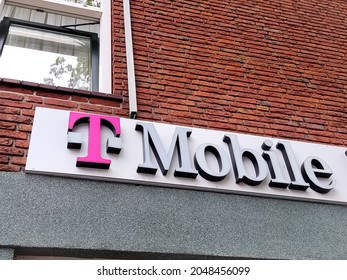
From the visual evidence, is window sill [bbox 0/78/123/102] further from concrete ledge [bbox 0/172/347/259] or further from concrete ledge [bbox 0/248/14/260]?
concrete ledge [bbox 0/248/14/260]

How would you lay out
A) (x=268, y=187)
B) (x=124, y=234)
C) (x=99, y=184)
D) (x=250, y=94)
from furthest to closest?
(x=250, y=94)
(x=268, y=187)
(x=99, y=184)
(x=124, y=234)

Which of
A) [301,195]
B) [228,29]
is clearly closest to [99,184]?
[301,195]

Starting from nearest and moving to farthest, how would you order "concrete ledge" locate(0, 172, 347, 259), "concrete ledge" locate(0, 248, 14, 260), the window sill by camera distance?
"concrete ledge" locate(0, 248, 14, 260)
"concrete ledge" locate(0, 172, 347, 259)
the window sill

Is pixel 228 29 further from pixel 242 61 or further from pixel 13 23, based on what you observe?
pixel 13 23

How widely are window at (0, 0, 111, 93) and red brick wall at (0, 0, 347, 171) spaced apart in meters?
0.21

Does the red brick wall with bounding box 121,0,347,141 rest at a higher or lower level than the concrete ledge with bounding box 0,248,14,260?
higher

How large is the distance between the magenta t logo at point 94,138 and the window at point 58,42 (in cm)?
54

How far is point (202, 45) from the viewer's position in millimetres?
4184

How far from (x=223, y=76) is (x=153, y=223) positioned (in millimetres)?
1939

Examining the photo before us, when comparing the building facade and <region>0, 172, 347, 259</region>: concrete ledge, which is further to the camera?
the building facade

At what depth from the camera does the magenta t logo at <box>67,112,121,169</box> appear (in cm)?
283

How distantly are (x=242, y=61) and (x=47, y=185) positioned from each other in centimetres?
261

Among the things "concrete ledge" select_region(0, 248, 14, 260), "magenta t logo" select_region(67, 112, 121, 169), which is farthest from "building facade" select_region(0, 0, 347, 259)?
"magenta t logo" select_region(67, 112, 121, 169)

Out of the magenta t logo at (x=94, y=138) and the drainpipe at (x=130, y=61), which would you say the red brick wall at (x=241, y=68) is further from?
the magenta t logo at (x=94, y=138)
